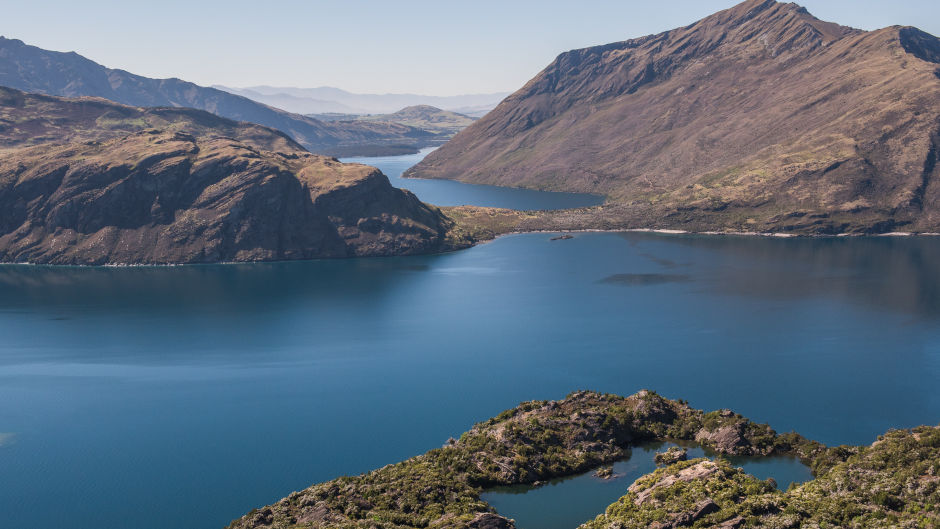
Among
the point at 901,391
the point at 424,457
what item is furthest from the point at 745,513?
the point at 901,391

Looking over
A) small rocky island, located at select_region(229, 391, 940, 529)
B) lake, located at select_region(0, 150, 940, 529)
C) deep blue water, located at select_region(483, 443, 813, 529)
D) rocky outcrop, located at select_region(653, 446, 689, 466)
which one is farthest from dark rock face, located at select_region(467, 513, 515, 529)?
rocky outcrop, located at select_region(653, 446, 689, 466)

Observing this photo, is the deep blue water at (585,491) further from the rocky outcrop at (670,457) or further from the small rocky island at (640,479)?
the small rocky island at (640,479)

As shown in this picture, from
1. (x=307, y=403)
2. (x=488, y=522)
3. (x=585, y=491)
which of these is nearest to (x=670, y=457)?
(x=585, y=491)

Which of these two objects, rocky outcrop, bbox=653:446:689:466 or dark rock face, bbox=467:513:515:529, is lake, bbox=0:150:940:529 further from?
dark rock face, bbox=467:513:515:529

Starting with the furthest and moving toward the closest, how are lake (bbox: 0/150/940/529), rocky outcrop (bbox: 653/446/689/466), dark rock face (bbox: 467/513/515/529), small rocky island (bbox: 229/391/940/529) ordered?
lake (bbox: 0/150/940/529) → rocky outcrop (bbox: 653/446/689/466) → dark rock face (bbox: 467/513/515/529) → small rocky island (bbox: 229/391/940/529)

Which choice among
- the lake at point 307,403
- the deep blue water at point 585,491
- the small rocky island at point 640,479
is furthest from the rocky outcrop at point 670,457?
the lake at point 307,403

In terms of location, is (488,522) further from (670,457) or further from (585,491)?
(670,457)

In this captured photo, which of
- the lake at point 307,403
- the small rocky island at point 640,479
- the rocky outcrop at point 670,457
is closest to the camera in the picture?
the small rocky island at point 640,479

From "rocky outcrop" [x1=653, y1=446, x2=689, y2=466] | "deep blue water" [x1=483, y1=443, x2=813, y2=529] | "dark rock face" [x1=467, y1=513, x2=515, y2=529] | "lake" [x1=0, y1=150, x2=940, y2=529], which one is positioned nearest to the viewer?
"dark rock face" [x1=467, y1=513, x2=515, y2=529]
